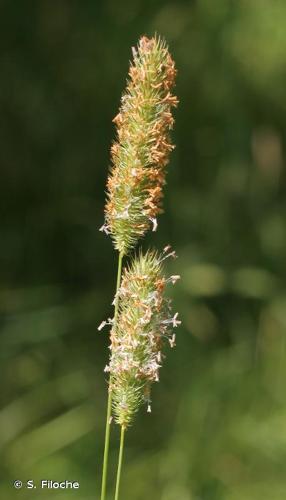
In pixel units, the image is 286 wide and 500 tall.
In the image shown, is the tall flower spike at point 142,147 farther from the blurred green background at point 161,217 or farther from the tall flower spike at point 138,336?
the blurred green background at point 161,217

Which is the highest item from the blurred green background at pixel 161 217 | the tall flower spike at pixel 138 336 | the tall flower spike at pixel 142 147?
the blurred green background at pixel 161 217

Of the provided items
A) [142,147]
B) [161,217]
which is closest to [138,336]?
[142,147]

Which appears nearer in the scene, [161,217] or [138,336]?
[138,336]

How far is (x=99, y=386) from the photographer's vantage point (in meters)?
3.14

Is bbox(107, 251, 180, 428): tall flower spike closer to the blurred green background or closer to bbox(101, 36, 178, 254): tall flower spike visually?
bbox(101, 36, 178, 254): tall flower spike

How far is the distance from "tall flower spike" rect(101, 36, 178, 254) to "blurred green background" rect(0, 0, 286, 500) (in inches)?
82.5

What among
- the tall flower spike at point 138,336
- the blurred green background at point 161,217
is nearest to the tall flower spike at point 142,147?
the tall flower spike at point 138,336

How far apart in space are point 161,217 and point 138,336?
2470 mm

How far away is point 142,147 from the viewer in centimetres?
87

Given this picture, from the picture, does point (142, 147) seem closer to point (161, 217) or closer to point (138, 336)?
point (138, 336)

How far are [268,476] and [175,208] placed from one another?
3.37ft

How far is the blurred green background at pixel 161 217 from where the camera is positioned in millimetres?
3043

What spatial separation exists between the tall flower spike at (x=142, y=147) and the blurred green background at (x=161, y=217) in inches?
82.5

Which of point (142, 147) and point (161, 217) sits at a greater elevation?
point (161, 217)
